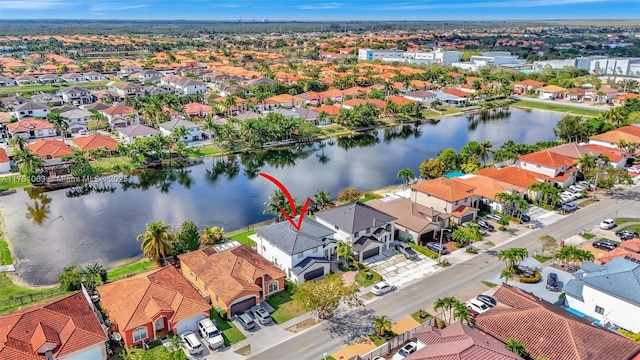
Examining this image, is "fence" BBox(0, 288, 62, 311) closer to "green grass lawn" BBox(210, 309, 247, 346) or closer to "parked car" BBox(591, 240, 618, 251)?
"green grass lawn" BBox(210, 309, 247, 346)

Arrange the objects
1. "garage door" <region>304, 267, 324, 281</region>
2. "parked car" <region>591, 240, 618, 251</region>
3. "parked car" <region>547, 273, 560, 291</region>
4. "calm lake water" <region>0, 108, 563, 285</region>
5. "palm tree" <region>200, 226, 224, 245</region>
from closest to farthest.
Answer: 1. "parked car" <region>547, 273, 560, 291</region>
2. "garage door" <region>304, 267, 324, 281</region>
3. "parked car" <region>591, 240, 618, 251</region>
4. "palm tree" <region>200, 226, 224, 245</region>
5. "calm lake water" <region>0, 108, 563, 285</region>

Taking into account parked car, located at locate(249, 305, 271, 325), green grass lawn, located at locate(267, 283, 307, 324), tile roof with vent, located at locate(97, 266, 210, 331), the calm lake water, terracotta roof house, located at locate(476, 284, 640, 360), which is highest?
terracotta roof house, located at locate(476, 284, 640, 360)

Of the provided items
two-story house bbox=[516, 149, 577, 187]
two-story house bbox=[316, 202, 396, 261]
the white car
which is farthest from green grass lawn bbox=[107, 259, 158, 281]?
two-story house bbox=[516, 149, 577, 187]

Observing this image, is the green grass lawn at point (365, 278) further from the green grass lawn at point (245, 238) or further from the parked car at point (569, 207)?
the parked car at point (569, 207)

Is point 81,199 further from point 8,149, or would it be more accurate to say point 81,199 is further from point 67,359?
point 67,359

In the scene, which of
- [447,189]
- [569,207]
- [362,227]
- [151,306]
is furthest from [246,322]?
[569,207]

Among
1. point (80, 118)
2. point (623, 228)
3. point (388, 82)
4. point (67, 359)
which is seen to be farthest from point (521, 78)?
point (67, 359)

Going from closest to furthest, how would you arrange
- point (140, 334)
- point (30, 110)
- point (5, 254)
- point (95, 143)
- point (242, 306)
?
point (140, 334), point (242, 306), point (5, 254), point (95, 143), point (30, 110)

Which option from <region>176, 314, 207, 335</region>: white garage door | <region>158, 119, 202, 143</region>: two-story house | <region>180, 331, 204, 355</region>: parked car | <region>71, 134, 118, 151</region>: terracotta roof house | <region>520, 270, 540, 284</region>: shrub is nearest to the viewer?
<region>180, 331, 204, 355</region>: parked car

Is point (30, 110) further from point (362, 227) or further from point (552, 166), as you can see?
point (552, 166)
